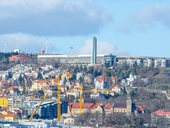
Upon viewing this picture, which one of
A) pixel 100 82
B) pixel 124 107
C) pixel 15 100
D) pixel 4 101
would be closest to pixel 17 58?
pixel 100 82

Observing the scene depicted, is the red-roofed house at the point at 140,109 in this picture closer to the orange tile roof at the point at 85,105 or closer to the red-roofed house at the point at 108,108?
the red-roofed house at the point at 108,108

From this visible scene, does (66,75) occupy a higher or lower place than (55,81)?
higher

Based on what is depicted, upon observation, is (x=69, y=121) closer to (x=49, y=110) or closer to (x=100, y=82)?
(x=49, y=110)

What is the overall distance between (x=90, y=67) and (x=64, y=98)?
16.1 meters

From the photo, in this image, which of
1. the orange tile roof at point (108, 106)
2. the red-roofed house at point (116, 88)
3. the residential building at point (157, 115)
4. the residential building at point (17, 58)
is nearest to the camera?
the residential building at point (157, 115)

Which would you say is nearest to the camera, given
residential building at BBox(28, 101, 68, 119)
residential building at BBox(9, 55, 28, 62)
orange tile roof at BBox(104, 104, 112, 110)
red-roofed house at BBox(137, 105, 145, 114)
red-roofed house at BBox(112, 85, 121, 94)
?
red-roofed house at BBox(137, 105, 145, 114)

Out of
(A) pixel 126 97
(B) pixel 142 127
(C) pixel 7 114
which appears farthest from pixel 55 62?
(B) pixel 142 127

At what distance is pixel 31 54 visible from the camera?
114938 millimetres

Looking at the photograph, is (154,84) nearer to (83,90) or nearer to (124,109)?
(83,90)

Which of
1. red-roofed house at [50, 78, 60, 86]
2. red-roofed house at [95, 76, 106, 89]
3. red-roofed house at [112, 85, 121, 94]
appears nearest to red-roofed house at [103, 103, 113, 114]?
red-roofed house at [112, 85, 121, 94]

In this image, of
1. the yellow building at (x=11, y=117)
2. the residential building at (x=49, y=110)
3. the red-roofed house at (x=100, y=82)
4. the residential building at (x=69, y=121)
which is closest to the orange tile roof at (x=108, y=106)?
the residential building at (x=49, y=110)

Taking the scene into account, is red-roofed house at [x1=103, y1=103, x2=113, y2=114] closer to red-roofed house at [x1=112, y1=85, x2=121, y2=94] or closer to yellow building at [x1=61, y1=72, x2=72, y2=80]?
red-roofed house at [x1=112, y1=85, x2=121, y2=94]

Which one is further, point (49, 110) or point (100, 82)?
point (100, 82)

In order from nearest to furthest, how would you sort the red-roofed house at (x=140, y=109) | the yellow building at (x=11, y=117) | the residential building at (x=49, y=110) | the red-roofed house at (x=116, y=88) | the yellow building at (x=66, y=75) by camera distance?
1. the yellow building at (x=11, y=117)
2. the red-roofed house at (x=140, y=109)
3. the residential building at (x=49, y=110)
4. the red-roofed house at (x=116, y=88)
5. the yellow building at (x=66, y=75)
